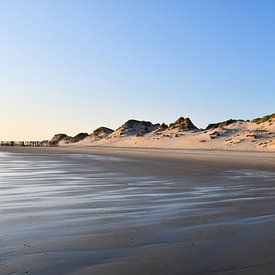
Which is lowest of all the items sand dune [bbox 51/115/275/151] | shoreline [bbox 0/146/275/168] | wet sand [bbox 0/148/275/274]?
shoreline [bbox 0/146/275/168]

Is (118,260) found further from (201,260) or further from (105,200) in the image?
(105,200)

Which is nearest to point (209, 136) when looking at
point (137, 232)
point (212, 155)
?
point (212, 155)

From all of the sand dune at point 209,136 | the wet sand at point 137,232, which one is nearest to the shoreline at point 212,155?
the sand dune at point 209,136

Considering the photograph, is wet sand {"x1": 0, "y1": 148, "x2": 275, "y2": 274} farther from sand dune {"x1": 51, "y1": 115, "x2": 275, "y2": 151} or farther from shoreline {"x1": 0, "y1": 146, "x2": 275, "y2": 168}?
sand dune {"x1": 51, "y1": 115, "x2": 275, "y2": 151}

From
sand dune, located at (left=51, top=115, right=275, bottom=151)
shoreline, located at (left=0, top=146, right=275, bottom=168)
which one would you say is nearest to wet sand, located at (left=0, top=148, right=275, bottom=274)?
shoreline, located at (left=0, top=146, right=275, bottom=168)

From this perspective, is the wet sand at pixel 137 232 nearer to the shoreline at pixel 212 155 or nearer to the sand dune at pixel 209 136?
the shoreline at pixel 212 155

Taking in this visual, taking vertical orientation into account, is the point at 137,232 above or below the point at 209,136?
below

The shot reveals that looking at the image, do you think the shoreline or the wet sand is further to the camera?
Answer: the shoreline

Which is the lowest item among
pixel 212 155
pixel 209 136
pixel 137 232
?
pixel 212 155

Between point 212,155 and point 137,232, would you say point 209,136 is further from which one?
point 137,232

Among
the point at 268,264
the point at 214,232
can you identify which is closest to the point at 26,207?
the point at 214,232

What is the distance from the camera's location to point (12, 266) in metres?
5.59

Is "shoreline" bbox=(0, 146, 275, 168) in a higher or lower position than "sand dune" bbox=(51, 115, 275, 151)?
lower

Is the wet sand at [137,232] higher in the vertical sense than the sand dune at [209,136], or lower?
lower
